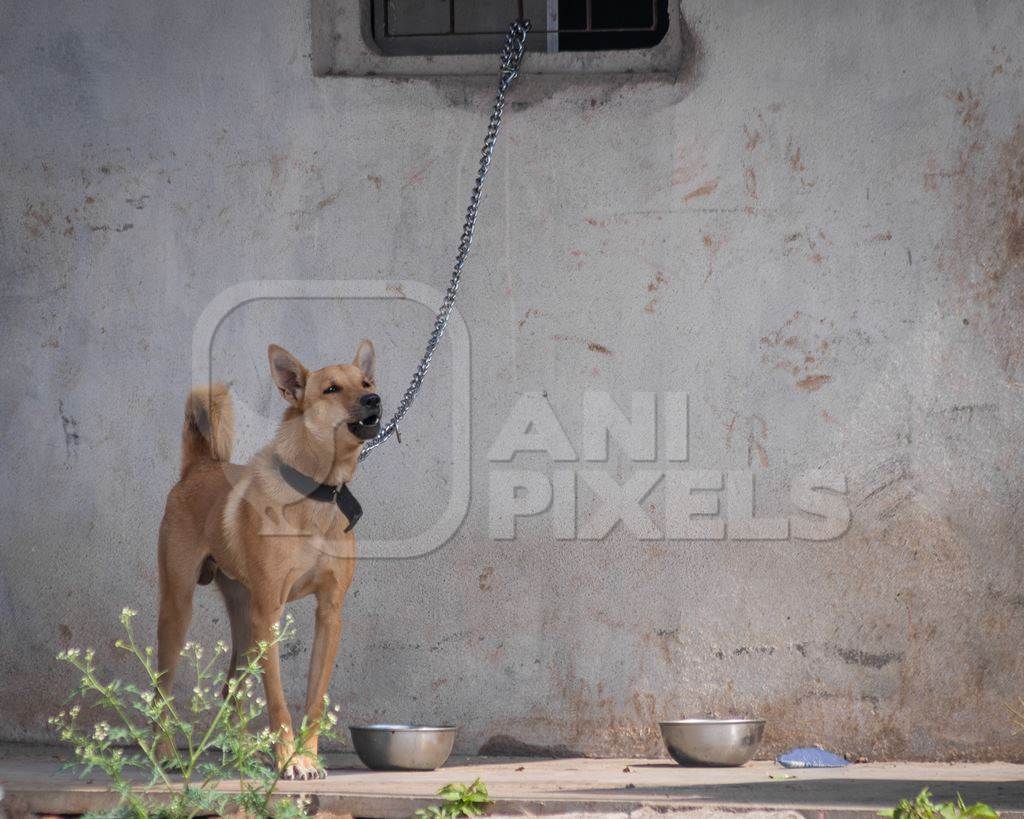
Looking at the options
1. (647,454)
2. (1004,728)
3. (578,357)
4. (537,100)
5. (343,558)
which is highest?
(537,100)

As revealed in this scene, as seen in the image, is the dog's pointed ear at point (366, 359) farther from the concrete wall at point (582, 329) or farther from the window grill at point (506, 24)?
the window grill at point (506, 24)

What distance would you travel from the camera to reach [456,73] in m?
6.36

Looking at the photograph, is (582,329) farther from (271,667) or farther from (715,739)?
(271,667)

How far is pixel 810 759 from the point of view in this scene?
5.74 meters

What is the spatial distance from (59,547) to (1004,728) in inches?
165

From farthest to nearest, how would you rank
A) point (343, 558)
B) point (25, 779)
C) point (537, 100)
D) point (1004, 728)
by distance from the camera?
point (537, 100), point (1004, 728), point (343, 558), point (25, 779)

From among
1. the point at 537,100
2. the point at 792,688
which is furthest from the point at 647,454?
the point at 537,100

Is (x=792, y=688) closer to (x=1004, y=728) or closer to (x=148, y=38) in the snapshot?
(x=1004, y=728)

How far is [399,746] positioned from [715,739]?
1.26 metres

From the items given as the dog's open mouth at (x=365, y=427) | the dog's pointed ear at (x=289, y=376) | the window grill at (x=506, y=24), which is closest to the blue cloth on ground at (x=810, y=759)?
the dog's open mouth at (x=365, y=427)

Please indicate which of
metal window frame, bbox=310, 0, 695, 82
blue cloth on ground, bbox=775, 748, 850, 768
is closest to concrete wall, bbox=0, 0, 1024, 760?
metal window frame, bbox=310, 0, 695, 82

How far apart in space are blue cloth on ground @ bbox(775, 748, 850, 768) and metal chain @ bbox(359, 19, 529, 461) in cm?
210

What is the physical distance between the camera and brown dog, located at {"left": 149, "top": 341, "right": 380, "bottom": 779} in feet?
17.7

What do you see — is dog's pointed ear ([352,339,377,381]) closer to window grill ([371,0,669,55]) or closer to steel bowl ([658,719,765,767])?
window grill ([371,0,669,55])
